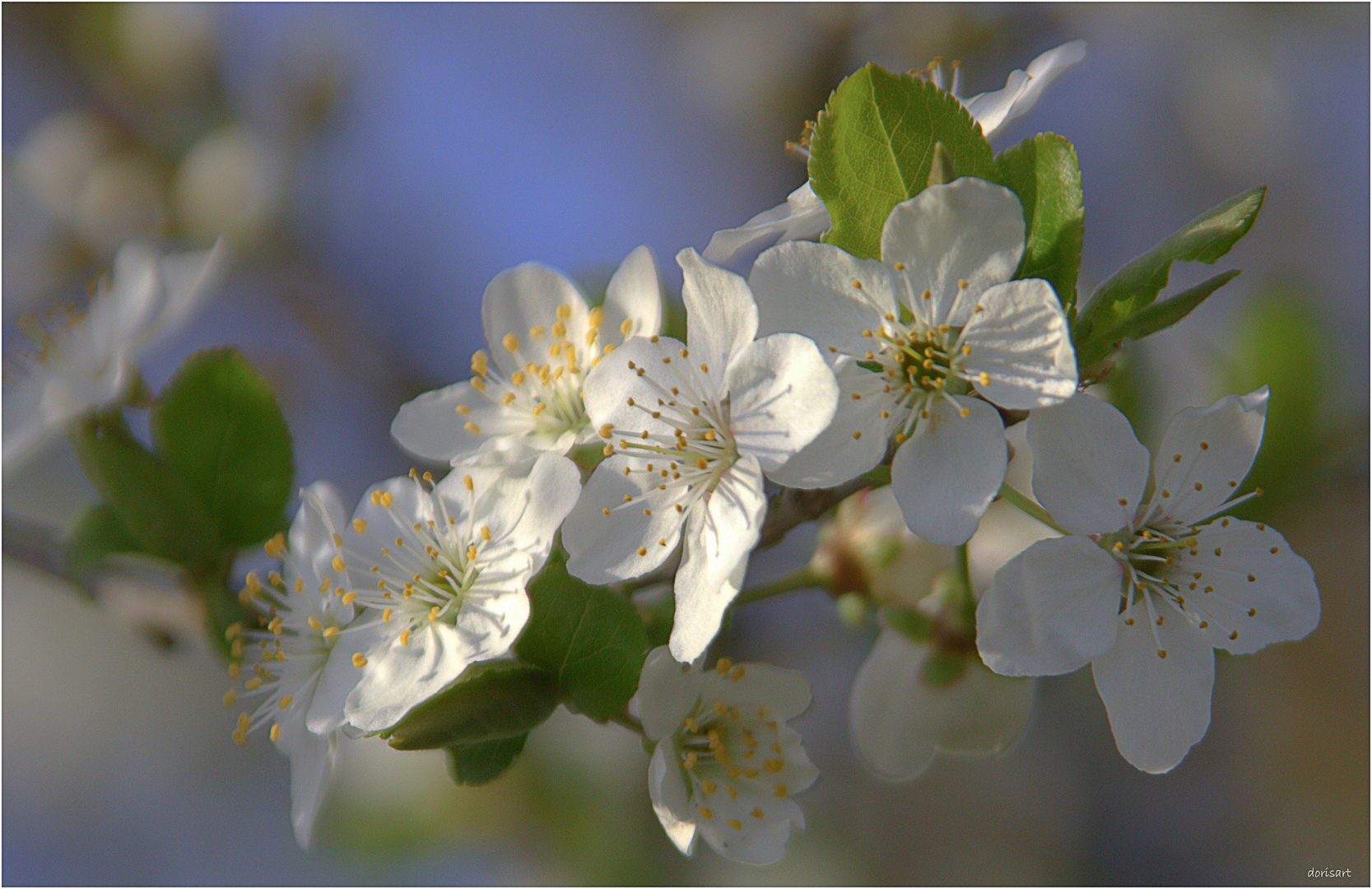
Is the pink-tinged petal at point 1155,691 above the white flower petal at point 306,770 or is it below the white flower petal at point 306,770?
below

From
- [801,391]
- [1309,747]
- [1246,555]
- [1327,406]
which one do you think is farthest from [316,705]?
[1309,747]

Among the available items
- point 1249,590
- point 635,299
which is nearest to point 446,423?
point 635,299

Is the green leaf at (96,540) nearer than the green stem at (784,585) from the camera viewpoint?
No

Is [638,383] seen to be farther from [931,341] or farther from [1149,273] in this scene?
[1149,273]

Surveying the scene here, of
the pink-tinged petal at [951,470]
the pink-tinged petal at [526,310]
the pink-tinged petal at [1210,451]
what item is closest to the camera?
the pink-tinged petal at [951,470]

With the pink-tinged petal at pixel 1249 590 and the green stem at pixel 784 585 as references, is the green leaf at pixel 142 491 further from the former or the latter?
the pink-tinged petal at pixel 1249 590

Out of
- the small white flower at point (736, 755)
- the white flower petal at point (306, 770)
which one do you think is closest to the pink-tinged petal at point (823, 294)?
the small white flower at point (736, 755)

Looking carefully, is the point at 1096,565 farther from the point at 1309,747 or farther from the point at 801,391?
the point at 1309,747
